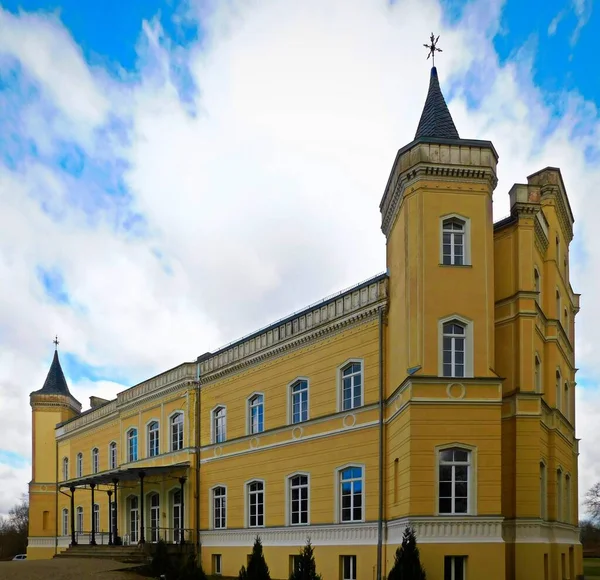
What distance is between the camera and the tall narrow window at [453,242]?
20.9 meters

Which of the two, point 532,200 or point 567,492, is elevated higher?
point 532,200

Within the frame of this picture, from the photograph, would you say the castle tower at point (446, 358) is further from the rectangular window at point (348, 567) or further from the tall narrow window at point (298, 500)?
the tall narrow window at point (298, 500)

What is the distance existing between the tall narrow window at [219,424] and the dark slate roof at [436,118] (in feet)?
47.5

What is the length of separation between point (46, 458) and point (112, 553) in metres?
21.0

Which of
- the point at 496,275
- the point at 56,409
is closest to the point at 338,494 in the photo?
the point at 496,275

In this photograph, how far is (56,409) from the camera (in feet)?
170

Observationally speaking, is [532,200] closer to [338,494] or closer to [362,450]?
[362,450]

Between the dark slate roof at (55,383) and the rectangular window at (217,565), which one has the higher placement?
the dark slate roof at (55,383)

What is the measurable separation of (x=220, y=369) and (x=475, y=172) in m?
15.0

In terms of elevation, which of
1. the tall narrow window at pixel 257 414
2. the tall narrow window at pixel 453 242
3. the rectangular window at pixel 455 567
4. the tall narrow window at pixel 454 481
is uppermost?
the tall narrow window at pixel 453 242

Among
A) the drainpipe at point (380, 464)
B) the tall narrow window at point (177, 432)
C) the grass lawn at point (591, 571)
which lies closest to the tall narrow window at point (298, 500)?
the drainpipe at point (380, 464)

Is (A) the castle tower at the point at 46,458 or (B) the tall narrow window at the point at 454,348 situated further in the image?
(A) the castle tower at the point at 46,458

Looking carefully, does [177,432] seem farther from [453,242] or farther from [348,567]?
[453,242]

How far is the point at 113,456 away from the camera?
41.5 metres
